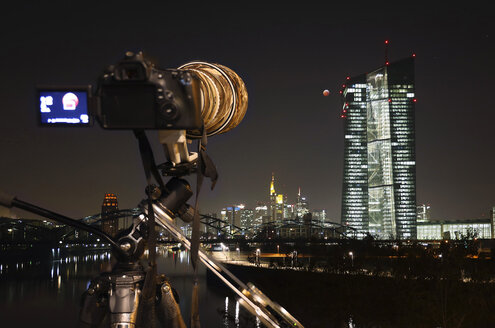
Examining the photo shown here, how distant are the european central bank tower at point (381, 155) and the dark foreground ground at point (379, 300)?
354ft

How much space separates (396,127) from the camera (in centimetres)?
14262

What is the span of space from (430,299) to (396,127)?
128 metres

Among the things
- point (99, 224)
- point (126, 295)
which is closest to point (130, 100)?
point (126, 295)

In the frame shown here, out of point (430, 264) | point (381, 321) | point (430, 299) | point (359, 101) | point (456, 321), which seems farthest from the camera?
point (359, 101)

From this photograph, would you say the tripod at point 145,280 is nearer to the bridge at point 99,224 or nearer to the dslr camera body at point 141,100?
the dslr camera body at point 141,100

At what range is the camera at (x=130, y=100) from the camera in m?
1.93

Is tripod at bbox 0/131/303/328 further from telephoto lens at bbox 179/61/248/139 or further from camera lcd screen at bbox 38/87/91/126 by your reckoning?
camera lcd screen at bbox 38/87/91/126

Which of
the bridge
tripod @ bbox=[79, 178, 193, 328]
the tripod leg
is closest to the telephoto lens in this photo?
tripod @ bbox=[79, 178, 193, 328]

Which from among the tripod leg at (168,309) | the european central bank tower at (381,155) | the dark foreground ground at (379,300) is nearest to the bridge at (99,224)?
the european central bank tower at (381,155)

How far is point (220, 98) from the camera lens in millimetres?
2572

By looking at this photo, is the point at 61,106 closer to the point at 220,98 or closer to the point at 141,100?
the point at 141,100

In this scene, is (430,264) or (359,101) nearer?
(430,264)

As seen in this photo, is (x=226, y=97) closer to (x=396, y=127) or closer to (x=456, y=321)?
(x=456, y=321)

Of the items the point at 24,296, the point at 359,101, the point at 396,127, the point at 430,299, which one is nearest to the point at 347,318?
the point at 430,299
